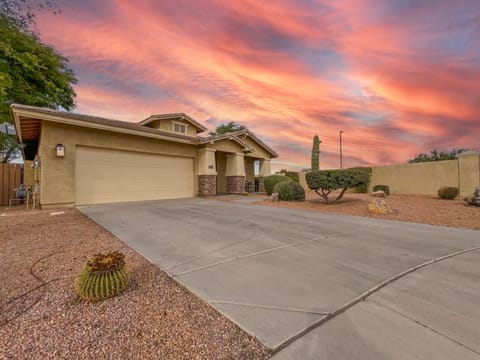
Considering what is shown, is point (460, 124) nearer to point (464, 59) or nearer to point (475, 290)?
point (464, 59)

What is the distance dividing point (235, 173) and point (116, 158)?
7266 mm

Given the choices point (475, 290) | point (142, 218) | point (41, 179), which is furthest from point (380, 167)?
point (41, 179)

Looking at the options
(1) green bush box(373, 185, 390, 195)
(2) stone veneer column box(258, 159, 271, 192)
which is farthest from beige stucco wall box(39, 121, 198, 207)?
(1) green bush box(373, 185, 390, 195)

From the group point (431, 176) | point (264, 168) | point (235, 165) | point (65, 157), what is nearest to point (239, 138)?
point (235, 165)

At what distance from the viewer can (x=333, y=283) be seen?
8.57 ft

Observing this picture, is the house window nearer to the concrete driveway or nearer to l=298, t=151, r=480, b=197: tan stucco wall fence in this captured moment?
the concrete driveway

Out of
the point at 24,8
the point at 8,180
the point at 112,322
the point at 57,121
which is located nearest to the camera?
the point at 112,322

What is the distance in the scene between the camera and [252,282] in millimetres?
2623

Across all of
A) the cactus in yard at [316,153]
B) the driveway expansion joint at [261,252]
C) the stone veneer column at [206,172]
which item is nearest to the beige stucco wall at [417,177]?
the cactus in yard at [316,153]

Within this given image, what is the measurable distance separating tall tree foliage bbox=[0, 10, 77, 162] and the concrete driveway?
394 inches

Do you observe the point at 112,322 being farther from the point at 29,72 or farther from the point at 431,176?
the point at 29,72

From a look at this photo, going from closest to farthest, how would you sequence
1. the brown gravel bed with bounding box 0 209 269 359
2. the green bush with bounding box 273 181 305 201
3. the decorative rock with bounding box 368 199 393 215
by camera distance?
the brown gravel bed with bounding box 0 209 269 359, the decorative rock with bounding box 368 199 393 215, the green bush with bounding box 273 181 305 201

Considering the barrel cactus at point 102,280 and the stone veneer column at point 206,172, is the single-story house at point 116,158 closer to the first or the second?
the stone veneer column at point 206,172

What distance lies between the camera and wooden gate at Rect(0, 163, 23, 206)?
422 inches
